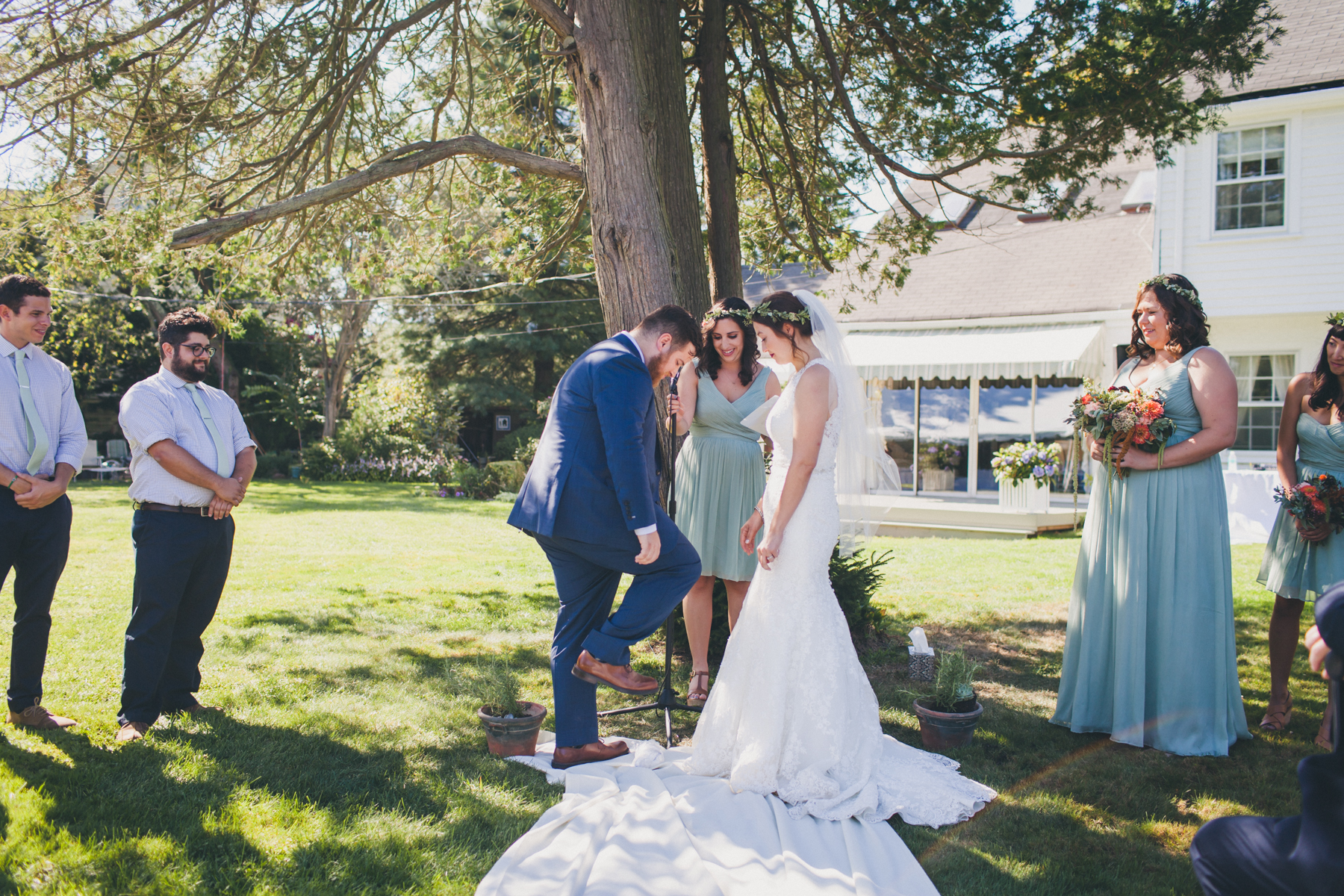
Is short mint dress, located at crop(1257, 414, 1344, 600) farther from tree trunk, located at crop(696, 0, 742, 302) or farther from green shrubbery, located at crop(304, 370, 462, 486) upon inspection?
green shrubbery, located at crop(304, 370, 462, 486)

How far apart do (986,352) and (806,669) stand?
1278cm

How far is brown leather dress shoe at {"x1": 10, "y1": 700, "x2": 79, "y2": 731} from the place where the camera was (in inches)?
171

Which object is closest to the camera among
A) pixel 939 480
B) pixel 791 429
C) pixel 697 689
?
pixel 791 429

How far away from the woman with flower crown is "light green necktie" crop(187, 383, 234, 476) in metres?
5.84

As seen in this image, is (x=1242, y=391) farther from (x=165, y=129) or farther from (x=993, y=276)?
(x=165, y=129)

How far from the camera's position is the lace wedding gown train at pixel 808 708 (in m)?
3.79

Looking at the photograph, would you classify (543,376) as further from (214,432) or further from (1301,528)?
(1301,528)

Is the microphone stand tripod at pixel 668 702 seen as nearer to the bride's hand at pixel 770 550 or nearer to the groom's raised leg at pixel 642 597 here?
the groom's raised leg at pixel 642 597

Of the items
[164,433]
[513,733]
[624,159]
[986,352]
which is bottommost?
[513,733]

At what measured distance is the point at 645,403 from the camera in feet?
12.9

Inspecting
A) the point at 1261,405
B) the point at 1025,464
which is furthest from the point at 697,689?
the point at 1261,405

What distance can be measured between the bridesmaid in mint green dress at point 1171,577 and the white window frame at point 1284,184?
10.6 metres

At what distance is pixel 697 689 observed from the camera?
5.25 m

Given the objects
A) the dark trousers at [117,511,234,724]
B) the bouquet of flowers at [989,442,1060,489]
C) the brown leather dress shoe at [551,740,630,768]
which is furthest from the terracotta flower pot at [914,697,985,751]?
the bouquet of flowers at [989,442,1060,489]
